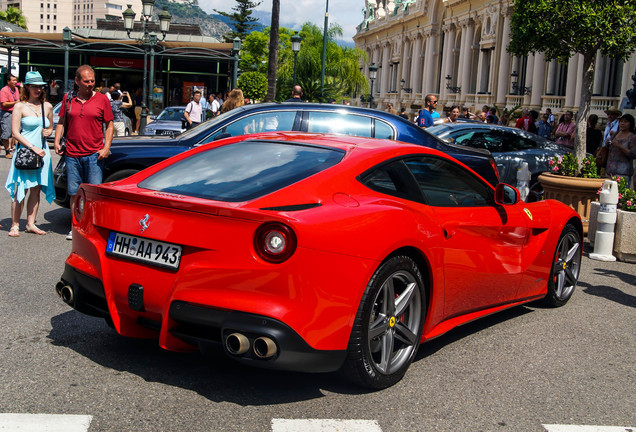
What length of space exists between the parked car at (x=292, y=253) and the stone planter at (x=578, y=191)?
639 cm

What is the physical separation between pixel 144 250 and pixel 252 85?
149 feet

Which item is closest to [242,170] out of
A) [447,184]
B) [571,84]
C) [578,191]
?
[447,184]

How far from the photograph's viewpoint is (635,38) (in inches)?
598

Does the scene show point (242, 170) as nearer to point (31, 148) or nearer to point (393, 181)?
point (393, 181)

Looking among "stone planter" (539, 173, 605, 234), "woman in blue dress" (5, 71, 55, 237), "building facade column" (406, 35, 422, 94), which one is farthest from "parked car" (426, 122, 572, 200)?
"building facade column" (406, 35, 422, 94)

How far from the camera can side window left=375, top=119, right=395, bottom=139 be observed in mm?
9039

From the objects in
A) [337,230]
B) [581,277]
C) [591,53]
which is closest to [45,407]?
[337,230]

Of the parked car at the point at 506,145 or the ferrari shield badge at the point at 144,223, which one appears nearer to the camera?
the ferrari shield badge at the point at 144,223

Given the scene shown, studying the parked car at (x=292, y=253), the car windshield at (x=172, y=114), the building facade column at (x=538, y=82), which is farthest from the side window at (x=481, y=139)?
the building facade column at (x=538, y=82)

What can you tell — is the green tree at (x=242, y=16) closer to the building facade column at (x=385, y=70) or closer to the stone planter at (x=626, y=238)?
the building facade column at (x=385, y=70)

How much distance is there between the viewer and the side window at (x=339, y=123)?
9016 millimetres

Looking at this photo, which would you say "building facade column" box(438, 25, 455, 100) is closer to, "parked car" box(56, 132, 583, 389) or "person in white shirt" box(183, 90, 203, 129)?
"person in white shirt" box(183, 90, 203, 129)

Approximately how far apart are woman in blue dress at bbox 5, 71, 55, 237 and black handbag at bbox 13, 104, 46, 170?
0.05 metres

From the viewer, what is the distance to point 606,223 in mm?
9750
